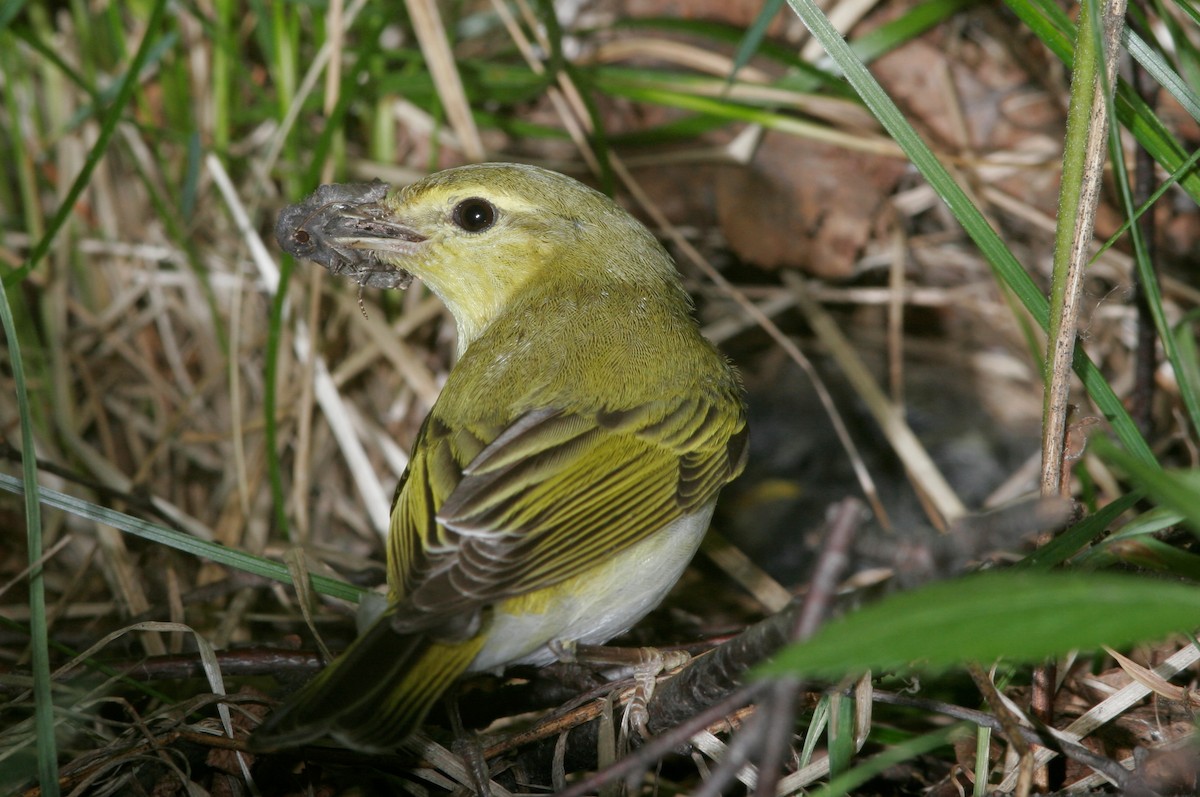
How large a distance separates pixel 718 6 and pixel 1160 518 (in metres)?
3.43

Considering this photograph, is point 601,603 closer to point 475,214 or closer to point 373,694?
point 373,694

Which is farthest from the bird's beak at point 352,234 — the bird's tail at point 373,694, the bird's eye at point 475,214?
the bird's tail at point 373,694

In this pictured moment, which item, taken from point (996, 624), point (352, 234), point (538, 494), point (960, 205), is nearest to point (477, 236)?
point (352, 234)

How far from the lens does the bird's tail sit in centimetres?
198

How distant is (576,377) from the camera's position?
2.75m

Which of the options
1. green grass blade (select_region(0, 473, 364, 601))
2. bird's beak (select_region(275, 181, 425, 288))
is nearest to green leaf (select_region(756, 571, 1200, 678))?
green grass blade (select_region(0, 473, 364, 601))

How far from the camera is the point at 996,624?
119cm

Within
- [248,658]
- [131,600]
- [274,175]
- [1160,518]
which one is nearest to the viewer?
[1160,518]

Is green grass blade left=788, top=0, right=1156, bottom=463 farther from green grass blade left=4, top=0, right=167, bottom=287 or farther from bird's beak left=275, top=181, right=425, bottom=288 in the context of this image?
green grass blade left=4, top=0, right=167, bottom=287

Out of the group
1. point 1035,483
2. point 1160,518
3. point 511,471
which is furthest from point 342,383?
point 1160,518

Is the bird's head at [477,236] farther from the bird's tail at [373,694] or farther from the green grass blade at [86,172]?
the bird's tail at [373,694]

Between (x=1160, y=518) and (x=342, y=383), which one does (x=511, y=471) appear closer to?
(x=1160, y=518)

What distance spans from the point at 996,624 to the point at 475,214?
2.18m

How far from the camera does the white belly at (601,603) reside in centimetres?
248
